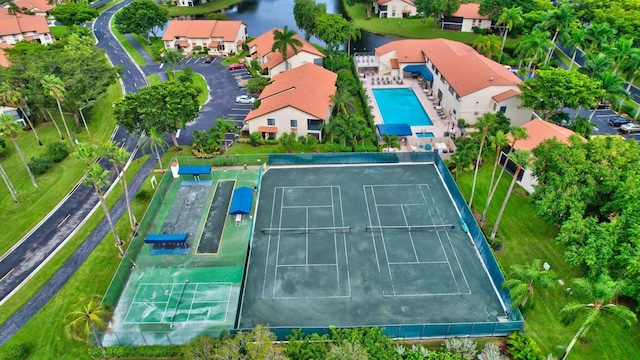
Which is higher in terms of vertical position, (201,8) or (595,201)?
(201,8)

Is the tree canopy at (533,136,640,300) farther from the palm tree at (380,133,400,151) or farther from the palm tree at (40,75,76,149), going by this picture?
the palm tree at (40,75,76,149)

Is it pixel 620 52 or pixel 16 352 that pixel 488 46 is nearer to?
pixel 620 52

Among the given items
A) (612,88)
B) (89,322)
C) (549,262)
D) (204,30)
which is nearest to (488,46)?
(612,88)

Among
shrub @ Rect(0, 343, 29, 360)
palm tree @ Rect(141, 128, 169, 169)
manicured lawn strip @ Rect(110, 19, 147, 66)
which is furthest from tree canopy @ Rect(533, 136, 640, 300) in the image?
manicured lawn strip @ Rect(110, 19, 147, 66)

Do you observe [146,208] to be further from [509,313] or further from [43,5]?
[43,5]

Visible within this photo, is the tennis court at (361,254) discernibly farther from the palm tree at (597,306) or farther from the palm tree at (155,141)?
the palm tree at (155,141)

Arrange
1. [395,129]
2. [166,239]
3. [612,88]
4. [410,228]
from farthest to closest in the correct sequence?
[395,129], [612,88], [410,228], [166,239]
